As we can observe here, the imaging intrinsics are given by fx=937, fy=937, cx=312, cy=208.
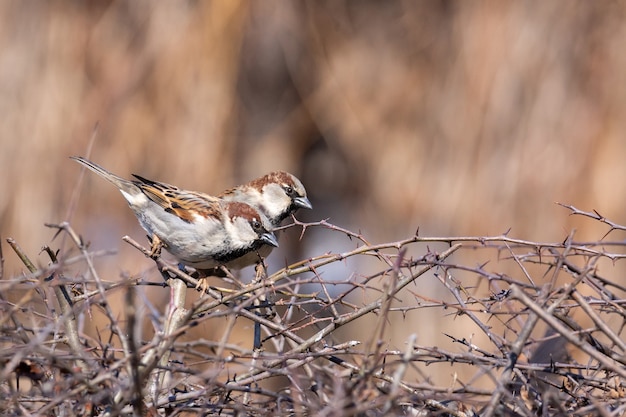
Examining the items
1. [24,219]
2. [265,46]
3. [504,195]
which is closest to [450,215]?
[504,195]

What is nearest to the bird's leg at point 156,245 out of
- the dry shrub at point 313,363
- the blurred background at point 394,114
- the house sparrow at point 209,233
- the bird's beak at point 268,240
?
the house sparrow at point 209,233

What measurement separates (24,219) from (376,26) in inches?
96.0

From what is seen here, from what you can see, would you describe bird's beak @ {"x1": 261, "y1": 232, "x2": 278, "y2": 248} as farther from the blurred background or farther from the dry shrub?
the blurred background

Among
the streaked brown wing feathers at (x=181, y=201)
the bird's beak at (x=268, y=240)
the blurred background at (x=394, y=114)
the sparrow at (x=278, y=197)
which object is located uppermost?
the blurred background at (x=394, y=114)

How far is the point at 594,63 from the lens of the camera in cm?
526

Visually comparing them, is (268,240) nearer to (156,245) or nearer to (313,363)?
(156,245)

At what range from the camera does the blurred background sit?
17.0 feet

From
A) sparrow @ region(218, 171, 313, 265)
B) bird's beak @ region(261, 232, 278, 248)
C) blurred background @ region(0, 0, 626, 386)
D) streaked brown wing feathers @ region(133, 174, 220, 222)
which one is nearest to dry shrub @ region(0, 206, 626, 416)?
bird's beak @ region(261, 232, 278, 248)

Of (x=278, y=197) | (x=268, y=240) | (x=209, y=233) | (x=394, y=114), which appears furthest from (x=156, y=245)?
(x=394, y=114)

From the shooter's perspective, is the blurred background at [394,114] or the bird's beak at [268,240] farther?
the blurred background at [394,114]

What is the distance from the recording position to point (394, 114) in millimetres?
5738

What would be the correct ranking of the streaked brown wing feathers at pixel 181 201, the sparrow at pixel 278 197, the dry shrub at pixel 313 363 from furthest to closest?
the sparrow at pixel 278 197
the streaked brown wing feathers at pixel 181 201
the dry shrub at pixel 313 363

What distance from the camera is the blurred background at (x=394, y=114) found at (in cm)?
518

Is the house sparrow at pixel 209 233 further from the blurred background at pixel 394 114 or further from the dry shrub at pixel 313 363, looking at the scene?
the blurred background at pixel 394 114
